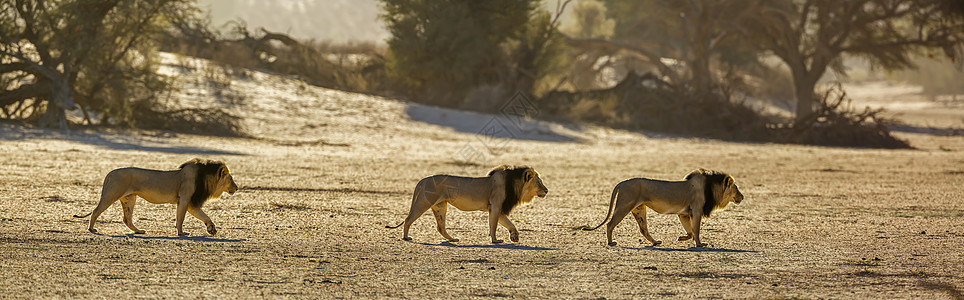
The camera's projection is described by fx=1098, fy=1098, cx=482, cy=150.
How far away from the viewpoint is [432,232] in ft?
36.8

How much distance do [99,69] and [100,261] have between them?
52.2ft

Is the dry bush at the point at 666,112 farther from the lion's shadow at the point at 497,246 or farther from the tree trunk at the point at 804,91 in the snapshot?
the lion's shadow at the point at 497,246

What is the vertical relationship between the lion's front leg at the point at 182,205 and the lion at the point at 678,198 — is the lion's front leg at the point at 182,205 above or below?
below

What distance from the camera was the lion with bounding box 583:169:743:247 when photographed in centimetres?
1018

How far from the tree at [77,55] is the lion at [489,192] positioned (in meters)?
14.2

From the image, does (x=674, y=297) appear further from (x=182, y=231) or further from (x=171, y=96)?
(x=171, y=96)

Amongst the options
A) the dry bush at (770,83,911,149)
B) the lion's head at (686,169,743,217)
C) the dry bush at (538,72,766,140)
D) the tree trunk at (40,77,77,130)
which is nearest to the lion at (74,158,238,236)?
the lion's head at (686,169,743,217)

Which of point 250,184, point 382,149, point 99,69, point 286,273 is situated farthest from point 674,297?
point 99,69

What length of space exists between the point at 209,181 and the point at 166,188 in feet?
1.27

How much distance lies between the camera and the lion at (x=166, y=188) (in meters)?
9.87

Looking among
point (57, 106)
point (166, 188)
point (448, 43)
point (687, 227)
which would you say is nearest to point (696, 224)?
point (687, 227)

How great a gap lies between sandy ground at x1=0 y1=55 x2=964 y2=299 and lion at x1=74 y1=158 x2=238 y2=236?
0.70 feet

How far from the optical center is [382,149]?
23.1 metres

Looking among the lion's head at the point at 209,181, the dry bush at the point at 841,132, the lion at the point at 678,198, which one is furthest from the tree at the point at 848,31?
the lion's head at the point at 209,181
